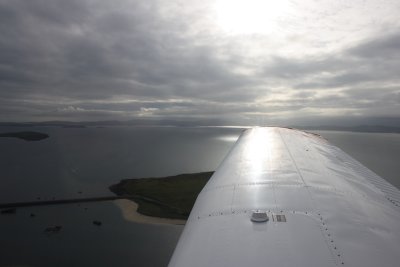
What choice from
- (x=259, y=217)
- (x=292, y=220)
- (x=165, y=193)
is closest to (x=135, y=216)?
(x=165, y=193)

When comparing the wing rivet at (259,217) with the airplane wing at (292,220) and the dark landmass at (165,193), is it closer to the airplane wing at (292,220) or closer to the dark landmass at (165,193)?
the airplane wing at (292,220)

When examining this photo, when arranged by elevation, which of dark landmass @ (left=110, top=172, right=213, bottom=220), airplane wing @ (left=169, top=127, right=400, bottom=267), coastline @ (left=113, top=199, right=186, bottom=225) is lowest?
coastline @ (left=113, top=199, right=186, bottom=225)

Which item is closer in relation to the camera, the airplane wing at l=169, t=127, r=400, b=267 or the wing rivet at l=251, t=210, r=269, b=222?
the airplane wing at l=169, t=127, r=400, b=267

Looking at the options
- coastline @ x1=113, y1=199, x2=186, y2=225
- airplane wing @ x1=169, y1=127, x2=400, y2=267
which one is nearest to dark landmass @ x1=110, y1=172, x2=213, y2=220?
coastline @ x1=113, y1=199, x2=186, y2=225

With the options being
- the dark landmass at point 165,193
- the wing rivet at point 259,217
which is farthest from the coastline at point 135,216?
the wing rivet at point 259,217

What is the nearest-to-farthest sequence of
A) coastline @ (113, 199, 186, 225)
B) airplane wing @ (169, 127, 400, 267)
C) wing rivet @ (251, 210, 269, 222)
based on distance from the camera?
airplane wing @ (169, 127, 400, 267), wing rivet @ (251, 210, 269, 222), coastline @ (113, 199, 186, 225)

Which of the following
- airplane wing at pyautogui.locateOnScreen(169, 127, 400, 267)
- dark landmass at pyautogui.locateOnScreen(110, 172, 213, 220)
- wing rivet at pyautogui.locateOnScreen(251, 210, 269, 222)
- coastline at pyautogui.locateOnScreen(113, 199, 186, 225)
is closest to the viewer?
airplane wing at pyautogui.locateOnScreen(169, 127, 400, 267)

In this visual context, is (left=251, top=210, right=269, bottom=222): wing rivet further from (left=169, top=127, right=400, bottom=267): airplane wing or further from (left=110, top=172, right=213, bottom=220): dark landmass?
(left=110, top=172, right=213, bottom=220): dark landmass

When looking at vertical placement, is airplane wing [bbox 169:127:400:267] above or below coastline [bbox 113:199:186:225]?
above
